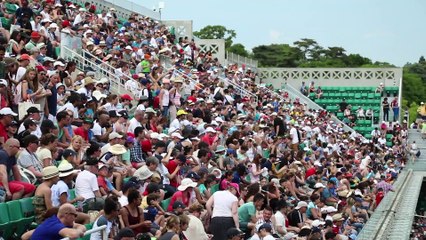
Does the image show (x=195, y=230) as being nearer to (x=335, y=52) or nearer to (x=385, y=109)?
(x=385, y=109)

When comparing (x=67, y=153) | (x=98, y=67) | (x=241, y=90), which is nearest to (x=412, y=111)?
(x=241, y=90)

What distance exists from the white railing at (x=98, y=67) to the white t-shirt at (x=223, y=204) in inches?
331

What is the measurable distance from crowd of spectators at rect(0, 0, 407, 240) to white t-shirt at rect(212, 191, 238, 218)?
0.01 m

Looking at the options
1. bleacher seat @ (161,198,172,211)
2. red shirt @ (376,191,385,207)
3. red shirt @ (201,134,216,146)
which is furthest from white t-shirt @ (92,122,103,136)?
red shirt @ (376,191,385,207)

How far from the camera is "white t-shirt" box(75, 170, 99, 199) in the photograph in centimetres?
1138

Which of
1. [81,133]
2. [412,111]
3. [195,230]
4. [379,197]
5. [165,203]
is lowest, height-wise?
[379,197]

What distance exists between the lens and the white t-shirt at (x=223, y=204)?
1308 centimetres

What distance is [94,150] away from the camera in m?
12.5

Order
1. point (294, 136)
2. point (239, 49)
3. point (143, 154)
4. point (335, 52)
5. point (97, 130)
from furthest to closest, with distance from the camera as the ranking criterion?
point (335, 52) < point (239, 49) < point (294, 136) < point (143, 154) < point (97, 130)

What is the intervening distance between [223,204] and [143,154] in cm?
257

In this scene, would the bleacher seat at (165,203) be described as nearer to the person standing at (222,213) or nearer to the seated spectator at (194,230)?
the person standing at (222,213)

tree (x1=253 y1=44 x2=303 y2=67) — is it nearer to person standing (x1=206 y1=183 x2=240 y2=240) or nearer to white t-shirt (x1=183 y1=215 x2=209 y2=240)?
person standing (x1=206 y1=183 x2=240 y2=240)

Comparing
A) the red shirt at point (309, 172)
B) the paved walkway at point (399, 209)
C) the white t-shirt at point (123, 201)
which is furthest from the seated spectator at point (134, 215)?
the red shirt at point (309, 172)

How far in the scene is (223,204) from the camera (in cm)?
1310
